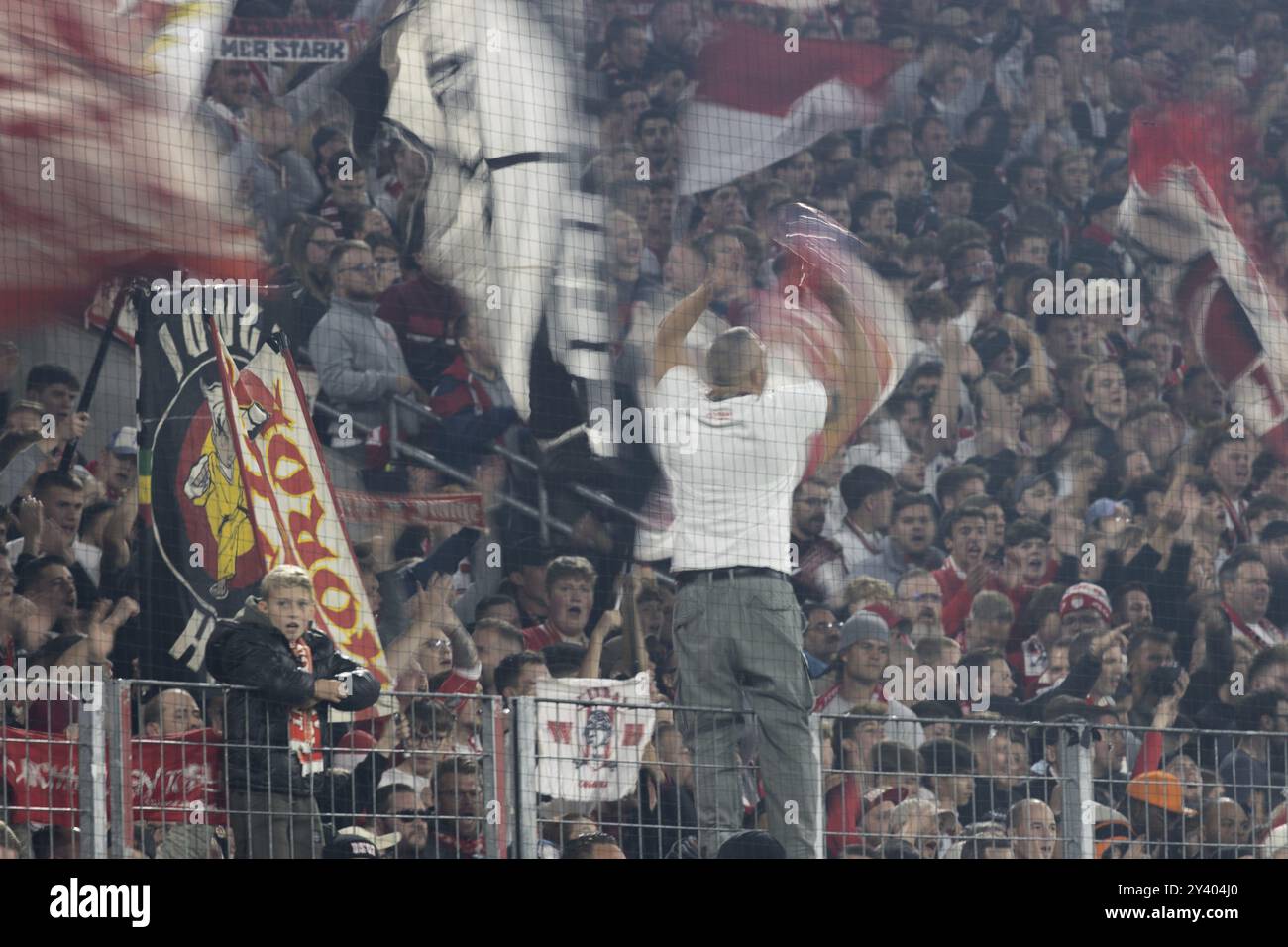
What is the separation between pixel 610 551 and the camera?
6.85 m

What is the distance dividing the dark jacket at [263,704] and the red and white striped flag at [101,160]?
117 inches

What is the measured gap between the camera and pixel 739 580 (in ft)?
16.3

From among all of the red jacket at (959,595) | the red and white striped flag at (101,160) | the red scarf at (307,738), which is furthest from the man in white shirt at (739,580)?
the red and white striped flag at (101,160)

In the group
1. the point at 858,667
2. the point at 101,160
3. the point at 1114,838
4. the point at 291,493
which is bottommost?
the point at 1114,838

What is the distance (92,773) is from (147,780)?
2.28 feet

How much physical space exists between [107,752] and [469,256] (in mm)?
3706

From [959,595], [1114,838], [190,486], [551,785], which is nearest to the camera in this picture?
[551,785]

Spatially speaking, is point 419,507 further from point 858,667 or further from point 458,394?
point 858,667

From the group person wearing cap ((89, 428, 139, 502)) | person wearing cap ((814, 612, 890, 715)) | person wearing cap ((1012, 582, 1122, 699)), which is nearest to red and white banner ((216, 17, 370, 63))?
person wearing cap ((89, 428, 139, 502))

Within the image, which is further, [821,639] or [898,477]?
[898,477]

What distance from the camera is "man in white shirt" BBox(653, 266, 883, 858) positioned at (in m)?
4.78

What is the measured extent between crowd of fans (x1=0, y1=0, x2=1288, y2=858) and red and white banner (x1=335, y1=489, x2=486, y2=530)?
0.08 m

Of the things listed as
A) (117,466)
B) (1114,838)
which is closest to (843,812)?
(1114,838)

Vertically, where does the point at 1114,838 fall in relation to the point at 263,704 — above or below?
below
